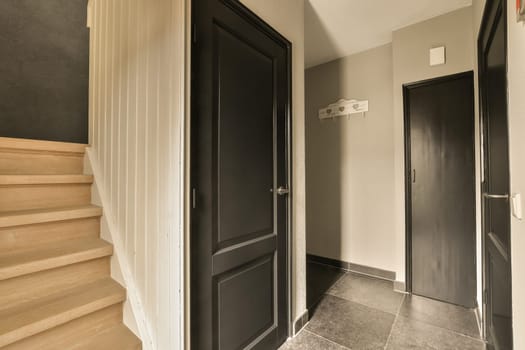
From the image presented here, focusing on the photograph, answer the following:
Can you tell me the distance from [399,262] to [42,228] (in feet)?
9.80

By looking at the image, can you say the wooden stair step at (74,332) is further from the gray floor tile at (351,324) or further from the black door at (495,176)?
the black door at (495,176)

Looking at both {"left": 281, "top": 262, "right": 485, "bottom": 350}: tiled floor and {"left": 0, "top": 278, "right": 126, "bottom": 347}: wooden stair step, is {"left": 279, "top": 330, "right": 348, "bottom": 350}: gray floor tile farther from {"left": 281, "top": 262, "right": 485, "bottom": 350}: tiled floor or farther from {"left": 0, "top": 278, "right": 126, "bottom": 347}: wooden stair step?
{"left": 0, "top": 278, "right": 126, "bottom": 347}: wooden stair step

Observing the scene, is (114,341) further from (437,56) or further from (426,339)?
(437,56)

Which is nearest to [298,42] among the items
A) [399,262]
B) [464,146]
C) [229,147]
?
[229,147]

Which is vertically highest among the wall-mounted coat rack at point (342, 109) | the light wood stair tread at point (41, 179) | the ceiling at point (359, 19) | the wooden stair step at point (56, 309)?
the ceiling at point (359, 19)

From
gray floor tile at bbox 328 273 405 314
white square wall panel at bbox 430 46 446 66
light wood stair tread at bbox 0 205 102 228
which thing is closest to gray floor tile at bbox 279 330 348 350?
gray floor tile at bbox 328 273 405 314

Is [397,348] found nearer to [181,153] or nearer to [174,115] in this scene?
[181,153]

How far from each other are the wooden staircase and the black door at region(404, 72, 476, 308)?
2502 millimetres

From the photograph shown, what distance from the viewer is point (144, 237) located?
126 cm

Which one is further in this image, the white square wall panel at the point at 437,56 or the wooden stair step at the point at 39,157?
the white square wall panel at the point at 437,56

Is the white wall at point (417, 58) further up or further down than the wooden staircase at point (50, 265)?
further up

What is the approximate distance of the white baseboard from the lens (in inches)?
48.8

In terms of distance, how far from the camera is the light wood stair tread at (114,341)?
1.18m

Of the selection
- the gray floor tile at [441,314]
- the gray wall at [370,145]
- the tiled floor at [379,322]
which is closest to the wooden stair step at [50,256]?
the tiled floor at [379,322]
